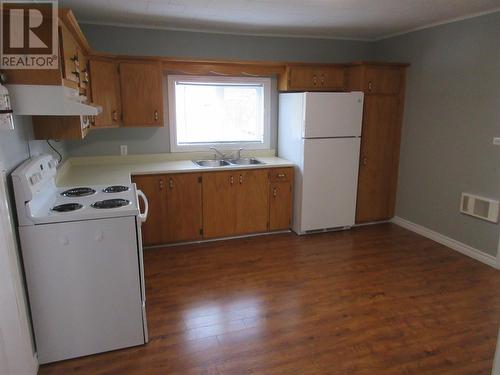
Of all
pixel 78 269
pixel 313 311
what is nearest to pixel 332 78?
pixel 313 311

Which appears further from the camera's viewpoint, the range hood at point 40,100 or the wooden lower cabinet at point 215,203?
the wooden lower cabinet at point 215,203

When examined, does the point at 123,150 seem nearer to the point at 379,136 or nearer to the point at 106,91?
the point at 106,91

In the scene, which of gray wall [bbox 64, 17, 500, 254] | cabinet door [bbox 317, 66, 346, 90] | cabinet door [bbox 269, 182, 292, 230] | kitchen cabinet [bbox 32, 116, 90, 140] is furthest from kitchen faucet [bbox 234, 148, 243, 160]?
kitchen cabinet [bbox 32, 116, 90, 140]

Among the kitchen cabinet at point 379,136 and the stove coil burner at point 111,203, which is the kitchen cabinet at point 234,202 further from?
the stove coil burner at point 111,203

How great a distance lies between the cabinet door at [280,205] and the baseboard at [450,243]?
1486 mm

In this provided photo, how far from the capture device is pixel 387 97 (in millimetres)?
4227

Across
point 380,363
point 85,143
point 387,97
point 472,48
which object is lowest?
point 380,363

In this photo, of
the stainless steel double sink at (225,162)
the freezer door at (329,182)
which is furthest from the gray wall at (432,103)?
the freezer door at (329,182)

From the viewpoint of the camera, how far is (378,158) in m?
4.37

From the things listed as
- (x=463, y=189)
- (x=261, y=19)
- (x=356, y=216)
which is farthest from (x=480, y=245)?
(x=261, y=19)

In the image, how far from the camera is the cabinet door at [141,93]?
11.8ft

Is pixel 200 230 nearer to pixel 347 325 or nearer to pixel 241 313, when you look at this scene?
pixel 241 313

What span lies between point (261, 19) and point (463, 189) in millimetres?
2702

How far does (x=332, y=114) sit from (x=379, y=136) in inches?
30.0
